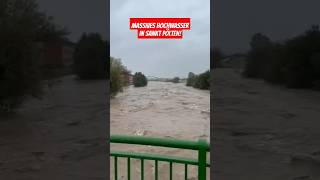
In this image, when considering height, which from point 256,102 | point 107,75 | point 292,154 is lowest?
point 292,154

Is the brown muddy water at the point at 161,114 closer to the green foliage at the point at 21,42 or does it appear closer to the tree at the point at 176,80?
the tree at the point at 176,80

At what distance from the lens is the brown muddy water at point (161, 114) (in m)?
2.30

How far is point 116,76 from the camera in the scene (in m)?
2.24

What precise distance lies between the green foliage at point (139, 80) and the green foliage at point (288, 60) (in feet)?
2.06

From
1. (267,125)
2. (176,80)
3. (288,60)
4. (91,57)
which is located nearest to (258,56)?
(288,60)

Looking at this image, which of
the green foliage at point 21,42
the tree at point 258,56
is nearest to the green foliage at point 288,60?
the tree at point 258,56

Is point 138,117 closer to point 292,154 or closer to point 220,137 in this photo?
point 220,137

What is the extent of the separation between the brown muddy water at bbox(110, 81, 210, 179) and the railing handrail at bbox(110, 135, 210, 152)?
0.04 meters

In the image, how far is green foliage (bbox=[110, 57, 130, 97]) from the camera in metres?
2.12

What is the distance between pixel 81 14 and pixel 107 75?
0.35 meters

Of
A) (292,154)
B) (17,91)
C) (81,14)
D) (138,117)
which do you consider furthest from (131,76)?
(292,154)

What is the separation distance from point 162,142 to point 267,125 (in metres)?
0.60

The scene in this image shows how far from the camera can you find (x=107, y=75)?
204 cm

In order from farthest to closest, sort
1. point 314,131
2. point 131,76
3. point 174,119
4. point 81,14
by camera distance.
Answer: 1. point 174,119
2. point 131,76
3. point 81,14
4. point 314,131
